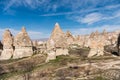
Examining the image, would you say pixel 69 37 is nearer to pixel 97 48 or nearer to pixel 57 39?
pixel 57 39

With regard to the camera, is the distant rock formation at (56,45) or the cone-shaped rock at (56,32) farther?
the cone-shaped rock at (56,32)

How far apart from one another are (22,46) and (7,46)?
6050 millimetres

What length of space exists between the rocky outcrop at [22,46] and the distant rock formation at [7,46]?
7.74ft

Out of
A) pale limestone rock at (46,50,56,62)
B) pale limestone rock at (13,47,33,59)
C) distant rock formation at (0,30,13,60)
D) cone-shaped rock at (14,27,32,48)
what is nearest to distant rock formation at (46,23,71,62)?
pale limestone rock at (46,50,56,62)

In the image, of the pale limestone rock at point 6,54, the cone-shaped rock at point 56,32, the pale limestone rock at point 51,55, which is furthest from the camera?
the pale limestone rock at point 6,54

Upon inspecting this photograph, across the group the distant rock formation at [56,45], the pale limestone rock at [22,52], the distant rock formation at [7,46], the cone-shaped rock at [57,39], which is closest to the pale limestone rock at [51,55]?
the distant rock formation at [56,45]

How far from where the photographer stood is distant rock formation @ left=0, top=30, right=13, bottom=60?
294 feet

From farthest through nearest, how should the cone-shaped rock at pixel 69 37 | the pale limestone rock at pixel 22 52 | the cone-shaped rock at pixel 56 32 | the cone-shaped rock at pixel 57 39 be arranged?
the cone-shaped rock at pixel 69 37
the pale limestone rock at pixel 22 52
the cone-shaped rock at pixel 56 32
the cone-shaped rock at pixel 57 39

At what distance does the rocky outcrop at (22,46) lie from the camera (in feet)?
288

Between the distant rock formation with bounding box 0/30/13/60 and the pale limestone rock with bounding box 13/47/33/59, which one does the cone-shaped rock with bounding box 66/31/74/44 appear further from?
the pale limestone rock with bounding box 13/47/33/59

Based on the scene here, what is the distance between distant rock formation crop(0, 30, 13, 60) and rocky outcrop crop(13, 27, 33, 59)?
236cm

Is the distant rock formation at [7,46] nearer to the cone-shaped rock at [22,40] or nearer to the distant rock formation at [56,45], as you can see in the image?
the cone-shaped rock at [22,40]

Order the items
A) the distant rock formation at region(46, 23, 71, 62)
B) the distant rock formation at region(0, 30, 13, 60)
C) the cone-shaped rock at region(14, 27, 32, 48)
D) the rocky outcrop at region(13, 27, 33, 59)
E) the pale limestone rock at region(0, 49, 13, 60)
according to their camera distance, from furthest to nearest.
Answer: the distant rock formation at region(0, 30, 13, 60) < the pale limestone rock at region(0, 49, 13, 60) < the cone-shaped rock at region(14, 27, 32, 48) < the rocky outcrop at region(13, 27, 33, 59) < the distant rock formation at region(46, 23, 71, 62)

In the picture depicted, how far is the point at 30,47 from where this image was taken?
89062 mm
